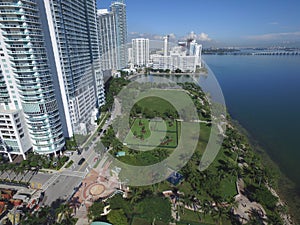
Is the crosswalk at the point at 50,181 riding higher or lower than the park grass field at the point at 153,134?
lower

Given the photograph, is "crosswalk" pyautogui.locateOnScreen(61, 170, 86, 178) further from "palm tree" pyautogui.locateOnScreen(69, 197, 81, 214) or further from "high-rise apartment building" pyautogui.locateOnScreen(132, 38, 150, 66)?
"high-rise apartment building" pyautogui.locateOnScreen(132, 38, 150, 66)

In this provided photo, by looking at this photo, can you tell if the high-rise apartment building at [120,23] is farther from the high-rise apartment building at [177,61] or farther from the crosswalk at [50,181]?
the crosswalk at [50,181]

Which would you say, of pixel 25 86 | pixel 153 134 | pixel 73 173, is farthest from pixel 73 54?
pixel 153 134

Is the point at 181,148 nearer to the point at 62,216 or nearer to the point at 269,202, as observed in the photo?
the point at 269,202

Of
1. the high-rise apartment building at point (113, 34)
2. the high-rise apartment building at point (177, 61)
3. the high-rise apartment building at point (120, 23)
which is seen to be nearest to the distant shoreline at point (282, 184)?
the high-rise apartment building at point (113, 34)

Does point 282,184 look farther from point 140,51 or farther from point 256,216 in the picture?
point 140,51

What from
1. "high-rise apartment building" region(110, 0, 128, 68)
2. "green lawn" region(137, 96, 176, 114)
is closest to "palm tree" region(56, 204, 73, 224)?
"green lawn" region(137, 96, 176, 114)

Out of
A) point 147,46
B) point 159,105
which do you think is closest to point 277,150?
point 159,105
